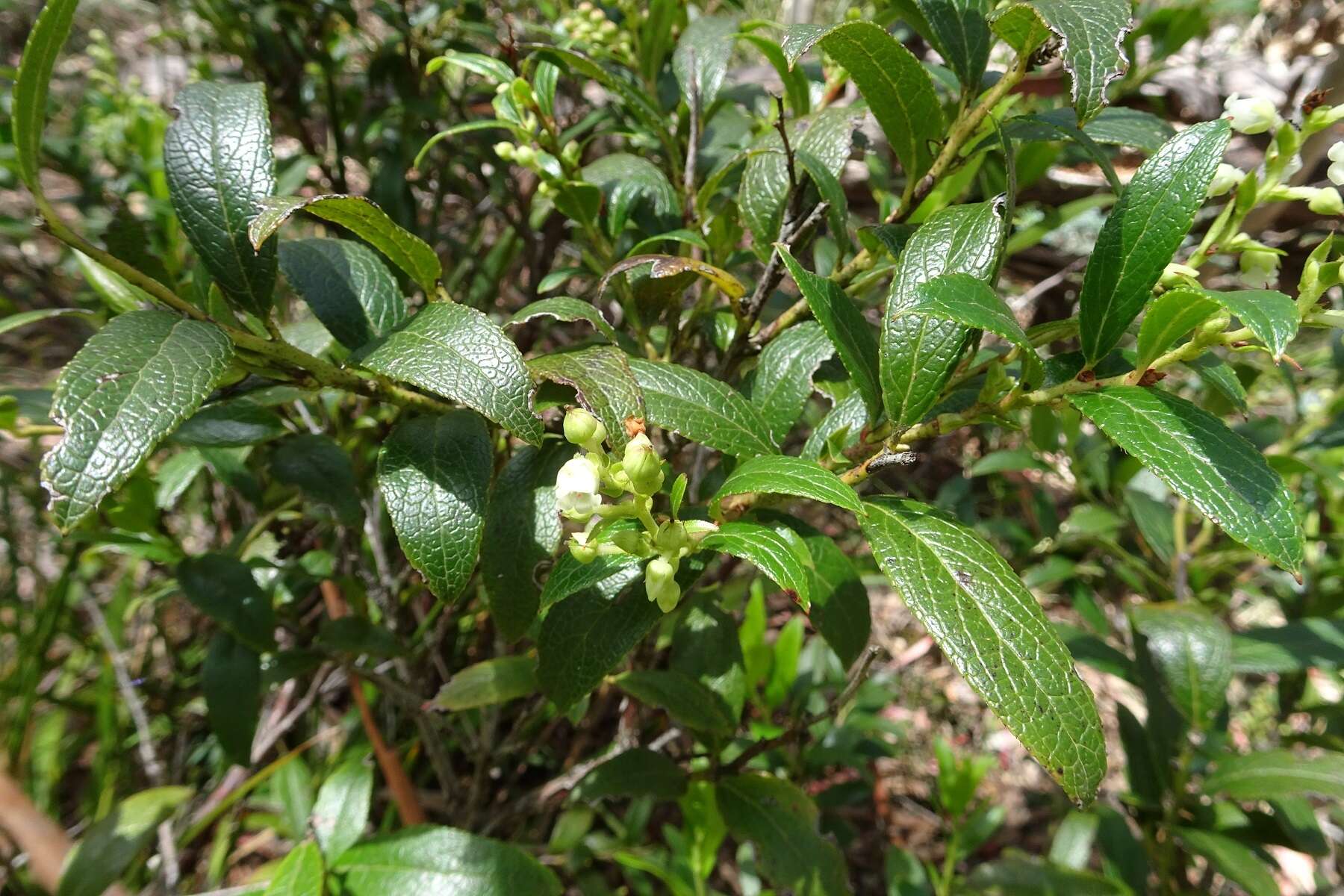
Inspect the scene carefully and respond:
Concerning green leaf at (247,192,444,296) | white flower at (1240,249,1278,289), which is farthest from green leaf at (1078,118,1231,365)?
green leaf at (247,192,444,296)

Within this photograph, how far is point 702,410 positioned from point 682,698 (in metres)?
0.37

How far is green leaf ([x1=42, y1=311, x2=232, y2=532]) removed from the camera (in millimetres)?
425

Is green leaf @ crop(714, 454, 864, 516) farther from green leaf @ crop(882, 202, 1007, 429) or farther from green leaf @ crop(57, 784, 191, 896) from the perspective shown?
green leaf @ crop(57, 784, 191, 896)

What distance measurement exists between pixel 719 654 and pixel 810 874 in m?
0.26

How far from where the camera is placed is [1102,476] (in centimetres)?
131

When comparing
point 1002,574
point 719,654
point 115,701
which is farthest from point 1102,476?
point 115,701

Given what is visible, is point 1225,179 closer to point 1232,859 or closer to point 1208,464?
point 1208,464

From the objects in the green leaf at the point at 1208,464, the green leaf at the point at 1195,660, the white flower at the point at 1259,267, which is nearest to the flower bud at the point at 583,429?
the green leaf at the point at 1208,464

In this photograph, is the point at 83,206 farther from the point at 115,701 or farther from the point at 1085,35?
the point at 1085,35

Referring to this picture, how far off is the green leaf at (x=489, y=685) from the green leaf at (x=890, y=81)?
24.7 inches

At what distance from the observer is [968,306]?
463 mm

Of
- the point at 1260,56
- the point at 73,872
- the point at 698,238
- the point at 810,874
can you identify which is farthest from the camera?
the point at 1260,56

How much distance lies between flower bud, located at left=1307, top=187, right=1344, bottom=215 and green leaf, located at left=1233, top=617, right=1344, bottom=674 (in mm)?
761

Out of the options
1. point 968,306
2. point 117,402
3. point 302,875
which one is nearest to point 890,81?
point 968,306
